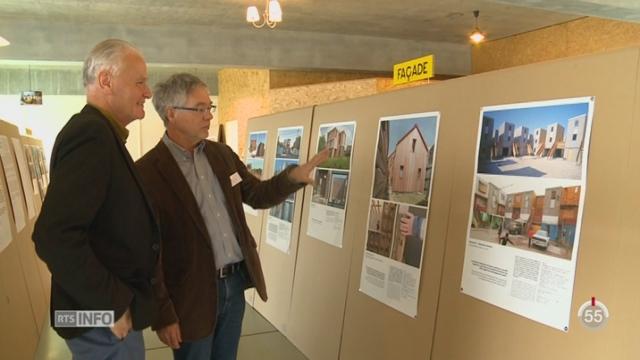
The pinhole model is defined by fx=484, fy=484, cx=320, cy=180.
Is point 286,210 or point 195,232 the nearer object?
point 195,232

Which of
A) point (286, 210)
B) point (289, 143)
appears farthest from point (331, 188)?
point (289, 143)

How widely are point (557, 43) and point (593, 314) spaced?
27.6 ft

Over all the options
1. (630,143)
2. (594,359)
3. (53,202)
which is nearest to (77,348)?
(53,202)

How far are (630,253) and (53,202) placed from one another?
168 centimetres

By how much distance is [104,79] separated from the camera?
1.51 m

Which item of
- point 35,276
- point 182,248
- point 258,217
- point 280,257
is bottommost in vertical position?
point 35,276

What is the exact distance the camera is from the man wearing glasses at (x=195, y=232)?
1983 millimetres

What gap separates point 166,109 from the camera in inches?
81.0

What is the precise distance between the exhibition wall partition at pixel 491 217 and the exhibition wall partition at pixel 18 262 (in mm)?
Answer: 1877

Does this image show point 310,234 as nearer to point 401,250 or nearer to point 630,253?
point 401,250

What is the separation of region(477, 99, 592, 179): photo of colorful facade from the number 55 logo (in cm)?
41

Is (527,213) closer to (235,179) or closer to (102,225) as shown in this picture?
(235,179)

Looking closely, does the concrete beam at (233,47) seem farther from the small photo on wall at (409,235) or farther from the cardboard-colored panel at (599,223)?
the cardboard-colored panel at (599,223)

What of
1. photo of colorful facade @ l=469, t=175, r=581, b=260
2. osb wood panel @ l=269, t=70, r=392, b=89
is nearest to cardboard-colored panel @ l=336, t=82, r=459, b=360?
photo of colorful facade @ l=469, t=175, r=581, b=260
